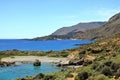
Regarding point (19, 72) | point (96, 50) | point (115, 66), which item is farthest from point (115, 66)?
point (96, 50)

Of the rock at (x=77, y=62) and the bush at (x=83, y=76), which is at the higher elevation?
the bush at (x=83, y=76)

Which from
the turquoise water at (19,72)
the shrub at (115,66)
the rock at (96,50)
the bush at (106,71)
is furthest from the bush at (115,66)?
the rock at (96,50)

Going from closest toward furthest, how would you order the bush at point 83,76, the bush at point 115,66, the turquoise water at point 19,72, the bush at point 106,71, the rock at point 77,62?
the bush at point 83,76 < the bush at point 106,71 < the bush at point 115,66 < the turquoise water at point 19,72 < the rock at point 77,62

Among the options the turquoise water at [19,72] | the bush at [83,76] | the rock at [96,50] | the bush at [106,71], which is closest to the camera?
the bush at [83,76]

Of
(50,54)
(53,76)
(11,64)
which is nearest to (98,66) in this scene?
(53,76)

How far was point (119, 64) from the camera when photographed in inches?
1679

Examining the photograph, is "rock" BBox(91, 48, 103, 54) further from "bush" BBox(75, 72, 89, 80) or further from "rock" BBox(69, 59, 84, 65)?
"bush" BBox(75, 72, 89, 80)

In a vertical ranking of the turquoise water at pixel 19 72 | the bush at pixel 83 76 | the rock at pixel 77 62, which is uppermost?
the bush at pixel 83 76

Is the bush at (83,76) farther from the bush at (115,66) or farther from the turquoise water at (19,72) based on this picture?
the turquoise water at (19,72)

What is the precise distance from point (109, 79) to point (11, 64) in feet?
183

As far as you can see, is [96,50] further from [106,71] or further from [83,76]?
[83,76]

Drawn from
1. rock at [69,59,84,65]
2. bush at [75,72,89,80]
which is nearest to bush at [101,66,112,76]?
bush at [75,72,89,80]

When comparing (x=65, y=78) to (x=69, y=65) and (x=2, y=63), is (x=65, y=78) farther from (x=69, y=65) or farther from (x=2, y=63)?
(x=2, y=63)

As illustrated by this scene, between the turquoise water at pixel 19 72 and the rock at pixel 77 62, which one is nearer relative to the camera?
the turquoise water at pixel 19 72
